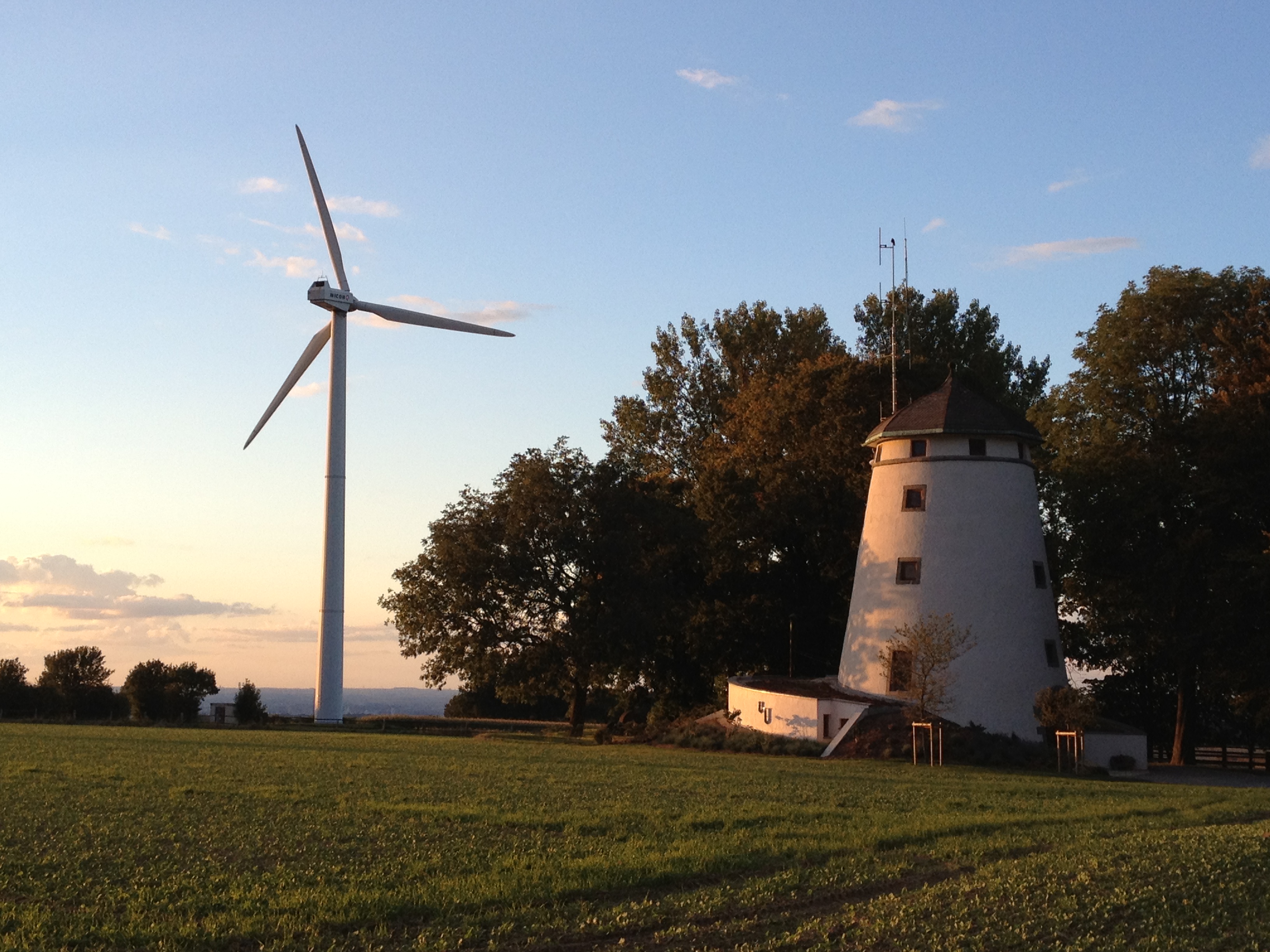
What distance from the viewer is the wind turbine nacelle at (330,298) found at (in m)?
61.5

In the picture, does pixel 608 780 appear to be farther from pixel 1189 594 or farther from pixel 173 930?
pixel 1189 594

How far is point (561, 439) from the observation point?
5975 centimetres

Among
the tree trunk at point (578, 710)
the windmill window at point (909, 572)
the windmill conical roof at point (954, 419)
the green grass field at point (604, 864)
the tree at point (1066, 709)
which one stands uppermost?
the windmill conical roof at point (954, 419)

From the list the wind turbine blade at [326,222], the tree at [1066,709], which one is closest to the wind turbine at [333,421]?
the wind turbine blade at [326,222]

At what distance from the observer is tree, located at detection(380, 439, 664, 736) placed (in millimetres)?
56750

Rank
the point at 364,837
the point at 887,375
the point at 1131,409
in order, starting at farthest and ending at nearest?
the point at 887,375 → the point at 1131,409 → the point at 364,837

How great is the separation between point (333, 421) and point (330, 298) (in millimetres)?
6388

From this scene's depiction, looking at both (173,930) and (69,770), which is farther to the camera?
(69,770)

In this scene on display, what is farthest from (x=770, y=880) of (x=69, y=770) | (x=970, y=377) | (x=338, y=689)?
(x=970, y=377)

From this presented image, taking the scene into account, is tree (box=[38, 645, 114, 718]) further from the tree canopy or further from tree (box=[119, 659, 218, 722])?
the tree canopy

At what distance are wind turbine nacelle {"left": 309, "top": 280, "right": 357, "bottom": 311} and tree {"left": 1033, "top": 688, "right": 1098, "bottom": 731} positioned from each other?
1422 inches

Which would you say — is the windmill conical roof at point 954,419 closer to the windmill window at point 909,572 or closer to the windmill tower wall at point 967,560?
the windmill tower wall at point 967,560

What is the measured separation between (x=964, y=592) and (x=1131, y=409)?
A: 1150 centimetres

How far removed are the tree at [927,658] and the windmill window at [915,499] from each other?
4192 millimetres
